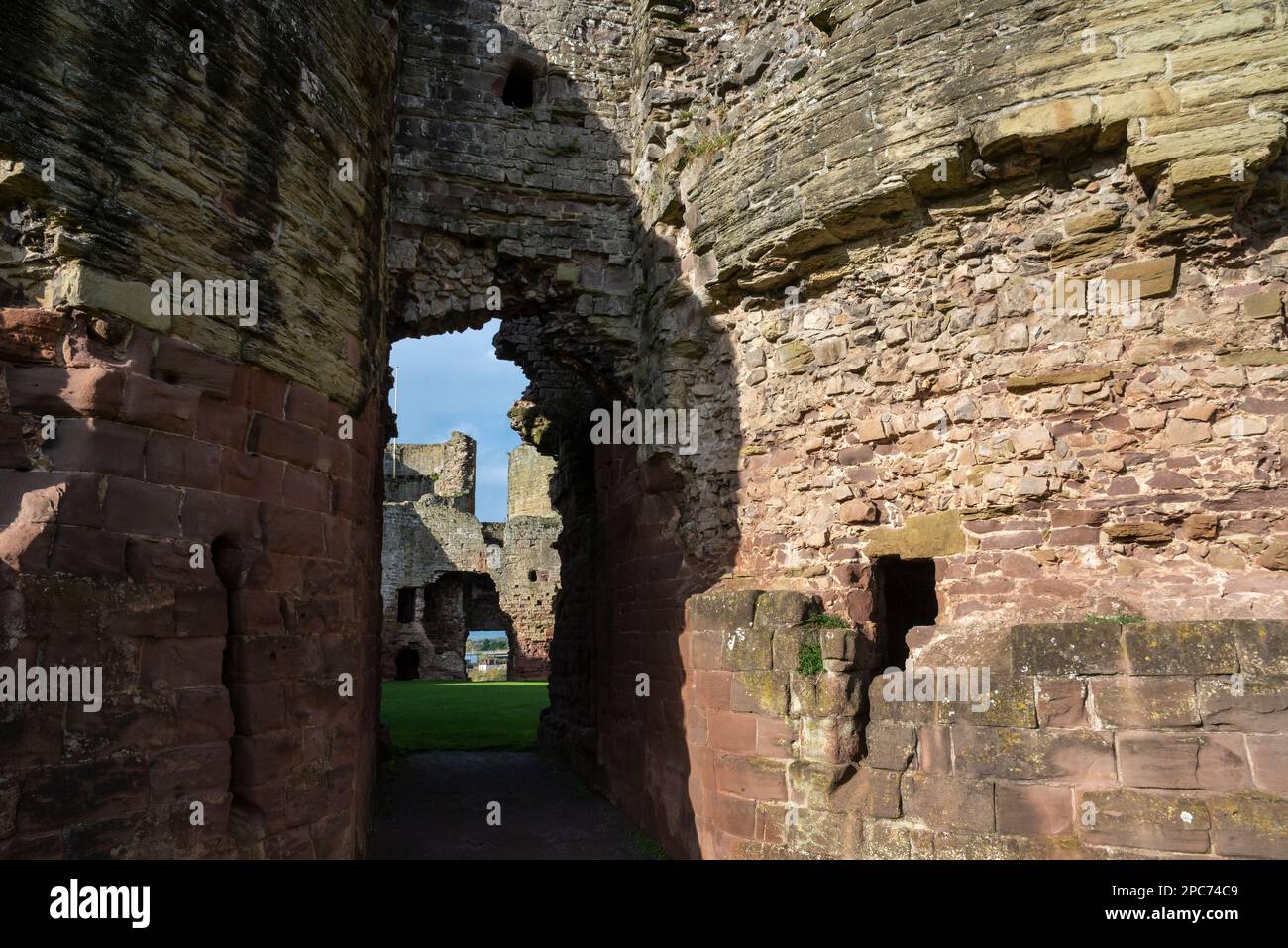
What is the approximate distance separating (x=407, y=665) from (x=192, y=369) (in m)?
24.9

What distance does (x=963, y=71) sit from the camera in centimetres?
612

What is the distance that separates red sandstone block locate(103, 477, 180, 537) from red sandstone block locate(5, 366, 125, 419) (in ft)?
1.18

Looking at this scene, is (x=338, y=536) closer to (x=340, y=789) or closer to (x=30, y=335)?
(x=340, y=789)

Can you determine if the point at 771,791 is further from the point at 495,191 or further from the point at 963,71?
the point at 495,191

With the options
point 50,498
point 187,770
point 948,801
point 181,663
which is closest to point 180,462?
point 50,498

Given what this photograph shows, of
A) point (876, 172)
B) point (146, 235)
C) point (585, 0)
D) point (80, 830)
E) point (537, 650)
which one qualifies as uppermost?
point (585, 0)

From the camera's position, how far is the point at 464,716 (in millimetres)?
16453

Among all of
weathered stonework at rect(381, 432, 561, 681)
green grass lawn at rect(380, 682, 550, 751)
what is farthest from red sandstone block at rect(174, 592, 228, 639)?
weathered stonework at rect(381, 432, 561, 681)

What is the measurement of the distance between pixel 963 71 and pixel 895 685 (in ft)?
14.2

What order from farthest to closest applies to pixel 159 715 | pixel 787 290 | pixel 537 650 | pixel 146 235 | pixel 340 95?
pixel 537 650 → pixel 787 290 → pixel 340 95 → pixel 146 235 → pixel 159 715

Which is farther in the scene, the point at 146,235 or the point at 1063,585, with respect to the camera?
the point at 1063,585

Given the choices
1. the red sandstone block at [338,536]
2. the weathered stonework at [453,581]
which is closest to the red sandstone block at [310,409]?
the red sandstone block at [338,536]

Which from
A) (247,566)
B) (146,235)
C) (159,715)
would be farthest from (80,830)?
Result: (146,235)

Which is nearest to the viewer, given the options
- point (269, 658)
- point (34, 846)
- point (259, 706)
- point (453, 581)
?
point (34, 846)
